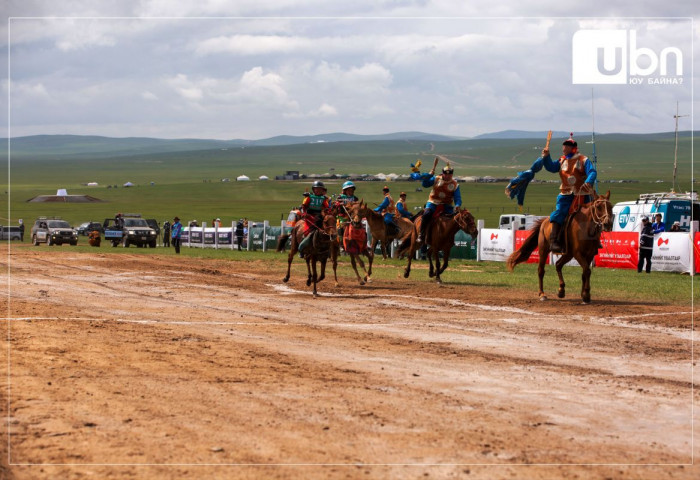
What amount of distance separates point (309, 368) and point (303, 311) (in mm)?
6185

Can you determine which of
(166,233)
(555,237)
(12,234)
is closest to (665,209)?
(555,237)

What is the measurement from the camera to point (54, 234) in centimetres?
5522

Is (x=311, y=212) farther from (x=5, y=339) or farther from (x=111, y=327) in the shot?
(x=5, y=339)

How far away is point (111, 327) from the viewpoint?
13039 millimetres

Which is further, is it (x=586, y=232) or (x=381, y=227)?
(x=381, y=227)

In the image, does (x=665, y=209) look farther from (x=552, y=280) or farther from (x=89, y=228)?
(x=89, y=228)

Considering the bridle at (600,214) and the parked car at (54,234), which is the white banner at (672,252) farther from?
the parked car at (54,234)

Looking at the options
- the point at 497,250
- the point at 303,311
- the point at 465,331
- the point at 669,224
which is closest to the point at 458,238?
the point at 497,250

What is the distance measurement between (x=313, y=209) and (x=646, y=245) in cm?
1228

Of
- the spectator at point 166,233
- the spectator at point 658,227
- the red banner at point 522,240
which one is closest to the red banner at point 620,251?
the spectator at point 658,227

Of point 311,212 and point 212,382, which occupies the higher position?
point 311,212

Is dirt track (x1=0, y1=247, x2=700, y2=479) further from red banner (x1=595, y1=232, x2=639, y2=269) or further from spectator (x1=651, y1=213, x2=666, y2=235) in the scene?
spectator (x1=651, y1=213, x2=666, y2=235)

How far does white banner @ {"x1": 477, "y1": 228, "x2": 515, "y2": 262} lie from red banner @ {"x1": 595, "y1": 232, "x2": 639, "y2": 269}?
3980mm

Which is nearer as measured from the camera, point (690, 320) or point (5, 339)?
point (5, 339)
